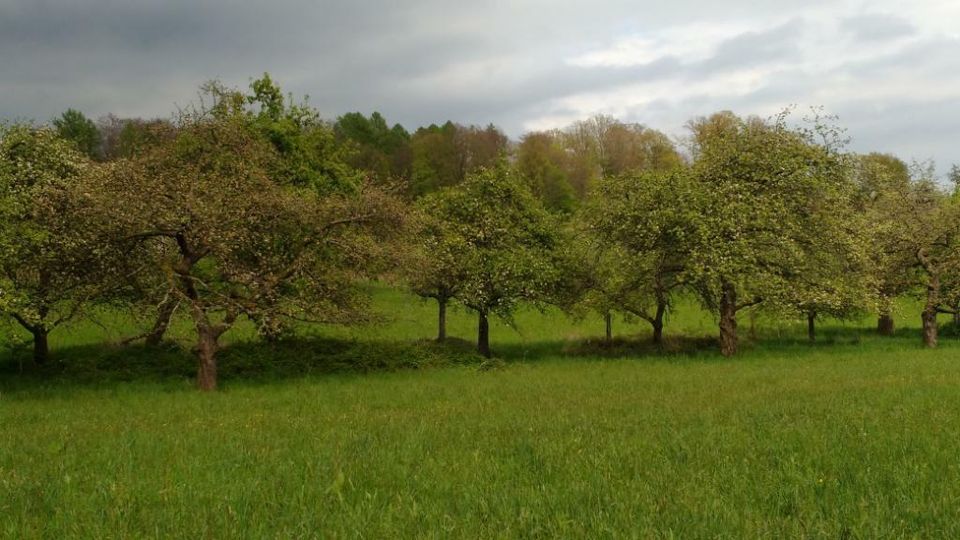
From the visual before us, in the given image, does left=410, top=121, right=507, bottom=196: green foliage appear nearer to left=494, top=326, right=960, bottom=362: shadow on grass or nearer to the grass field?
left=494, top=326, right=960, bottom=362: shadow on grass

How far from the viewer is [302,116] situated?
35.2 m

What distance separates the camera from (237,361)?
2589 cm

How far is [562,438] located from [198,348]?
1606cm

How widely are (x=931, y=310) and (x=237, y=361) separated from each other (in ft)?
115

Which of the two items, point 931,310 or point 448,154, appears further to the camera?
point 448,154

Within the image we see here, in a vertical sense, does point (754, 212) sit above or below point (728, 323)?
above

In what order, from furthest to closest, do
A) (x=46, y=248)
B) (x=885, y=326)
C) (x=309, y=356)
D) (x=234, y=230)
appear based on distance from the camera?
(x=885, y=326), (x=309, y=356), (x=234, y=230), (x=46, y=248)

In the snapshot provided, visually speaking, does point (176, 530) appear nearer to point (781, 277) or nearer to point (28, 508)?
point (28, 508)

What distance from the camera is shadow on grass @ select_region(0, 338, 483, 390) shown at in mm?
23969

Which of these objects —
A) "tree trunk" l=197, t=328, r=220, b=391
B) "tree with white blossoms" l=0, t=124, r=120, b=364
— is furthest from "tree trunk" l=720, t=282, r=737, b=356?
"tree with white blossoms" l=0, t=124, r=120, b=364

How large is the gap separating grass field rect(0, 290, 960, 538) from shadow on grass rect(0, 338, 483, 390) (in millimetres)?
2764

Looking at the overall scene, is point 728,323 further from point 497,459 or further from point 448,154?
point 448,154

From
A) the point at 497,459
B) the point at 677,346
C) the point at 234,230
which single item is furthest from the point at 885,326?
the point at 497,459

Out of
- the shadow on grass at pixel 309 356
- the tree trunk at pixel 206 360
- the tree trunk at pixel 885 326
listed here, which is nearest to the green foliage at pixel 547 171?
the tree trunk at pixel 885 326
